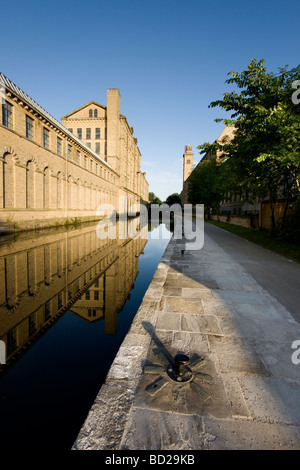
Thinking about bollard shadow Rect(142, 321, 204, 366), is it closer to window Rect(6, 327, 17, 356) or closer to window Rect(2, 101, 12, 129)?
window Rect(6, 327, 17, 356)

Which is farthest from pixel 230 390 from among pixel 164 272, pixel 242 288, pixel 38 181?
pixel 38 181

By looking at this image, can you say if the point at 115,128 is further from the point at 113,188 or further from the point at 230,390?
the point at 230,390

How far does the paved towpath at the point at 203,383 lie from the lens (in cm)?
170

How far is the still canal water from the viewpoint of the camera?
1998 millimetres

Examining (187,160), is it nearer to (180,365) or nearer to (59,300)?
(59,300)

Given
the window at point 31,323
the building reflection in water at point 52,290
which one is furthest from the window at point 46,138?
the window at point 31,323

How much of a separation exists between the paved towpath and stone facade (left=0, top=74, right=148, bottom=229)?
47.5ft

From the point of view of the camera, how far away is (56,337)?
3.45 m

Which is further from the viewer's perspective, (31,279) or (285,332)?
(31,279)

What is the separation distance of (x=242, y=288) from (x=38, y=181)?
18.3 meters

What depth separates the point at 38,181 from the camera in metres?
17.8

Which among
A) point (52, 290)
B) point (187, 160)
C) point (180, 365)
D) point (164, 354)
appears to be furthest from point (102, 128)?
point (187, 160)

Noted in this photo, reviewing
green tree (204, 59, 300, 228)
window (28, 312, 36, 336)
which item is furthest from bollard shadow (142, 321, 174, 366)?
green tree (204, 59, 300, 228)
